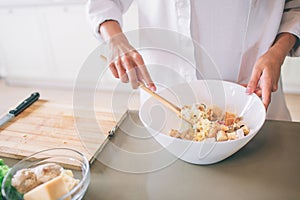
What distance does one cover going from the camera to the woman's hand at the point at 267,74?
0.69m

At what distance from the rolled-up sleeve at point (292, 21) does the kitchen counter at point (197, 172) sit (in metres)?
0.24

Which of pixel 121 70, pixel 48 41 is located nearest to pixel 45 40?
pixel 48 41

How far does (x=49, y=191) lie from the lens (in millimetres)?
466

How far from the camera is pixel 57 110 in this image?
2.84 ft

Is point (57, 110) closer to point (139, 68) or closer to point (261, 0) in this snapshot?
point (139, 68)

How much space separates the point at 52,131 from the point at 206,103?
389 millimetres

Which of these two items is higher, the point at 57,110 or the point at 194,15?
the point at 194,15

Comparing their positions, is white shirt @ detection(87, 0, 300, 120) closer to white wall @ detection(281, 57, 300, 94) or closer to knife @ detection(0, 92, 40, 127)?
knife @ detection(0, 92, 40, 127)

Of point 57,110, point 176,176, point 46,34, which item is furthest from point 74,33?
point 176,176

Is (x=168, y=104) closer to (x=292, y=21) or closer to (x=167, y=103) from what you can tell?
(x=167, y=103)

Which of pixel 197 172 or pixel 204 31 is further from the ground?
pixel 204 31

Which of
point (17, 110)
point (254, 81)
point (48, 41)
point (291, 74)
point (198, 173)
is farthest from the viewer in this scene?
point (48, 41)

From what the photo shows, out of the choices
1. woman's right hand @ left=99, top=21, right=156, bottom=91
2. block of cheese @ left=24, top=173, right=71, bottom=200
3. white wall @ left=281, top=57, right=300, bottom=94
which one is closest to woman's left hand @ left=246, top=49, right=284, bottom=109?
woman's right hand @ left=99, top=21, right=156, bottom=91

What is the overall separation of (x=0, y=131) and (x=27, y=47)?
1.61 meters
